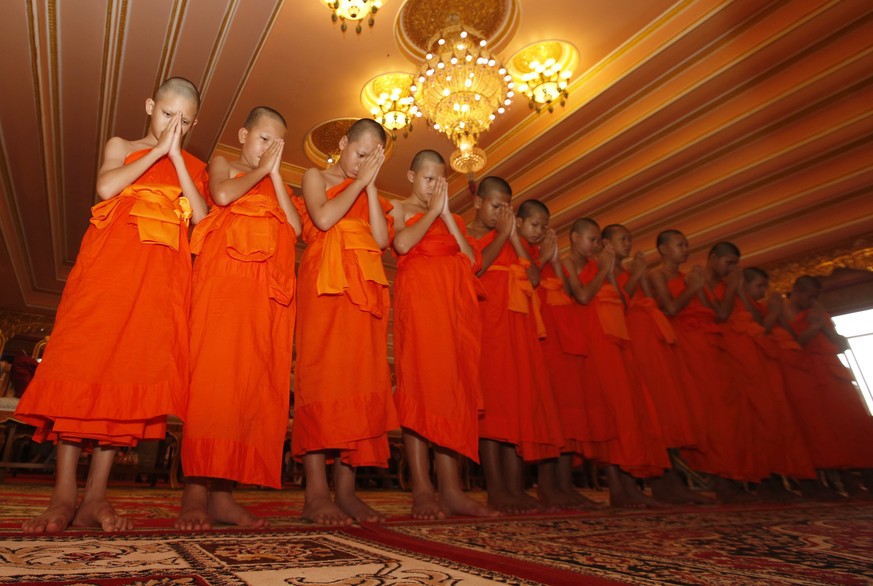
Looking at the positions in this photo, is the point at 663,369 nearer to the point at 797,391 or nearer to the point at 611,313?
the point at 611,313

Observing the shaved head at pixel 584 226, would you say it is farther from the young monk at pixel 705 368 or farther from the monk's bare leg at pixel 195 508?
the monk's bare leg at pixel 195 508

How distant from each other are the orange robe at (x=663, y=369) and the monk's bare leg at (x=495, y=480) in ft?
4.05

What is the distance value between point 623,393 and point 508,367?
921mm

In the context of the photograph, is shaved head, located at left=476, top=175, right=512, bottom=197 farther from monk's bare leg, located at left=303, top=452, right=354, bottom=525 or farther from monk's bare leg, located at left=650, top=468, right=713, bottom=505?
monk's bare leg, located at left=650, top=468, right=713, bottom=505

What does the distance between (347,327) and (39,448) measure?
5.44m

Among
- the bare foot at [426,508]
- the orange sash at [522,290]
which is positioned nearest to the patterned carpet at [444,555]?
the bare foot at [426,508]

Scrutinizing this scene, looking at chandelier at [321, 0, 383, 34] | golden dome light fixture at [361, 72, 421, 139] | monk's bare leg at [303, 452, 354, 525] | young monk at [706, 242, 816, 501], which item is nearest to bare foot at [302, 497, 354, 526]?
monk's bare leg at [303, 452, 354, 525]

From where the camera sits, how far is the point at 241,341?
6.11ft

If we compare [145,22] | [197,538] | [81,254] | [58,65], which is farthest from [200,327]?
[58,65]

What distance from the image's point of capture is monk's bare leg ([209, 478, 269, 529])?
1725 millimetres

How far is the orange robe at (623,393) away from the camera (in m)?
3.01

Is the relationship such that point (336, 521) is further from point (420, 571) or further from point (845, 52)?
point (845, 52)

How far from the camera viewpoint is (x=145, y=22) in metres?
4.25

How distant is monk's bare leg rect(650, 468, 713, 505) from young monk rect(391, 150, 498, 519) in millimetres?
1623
